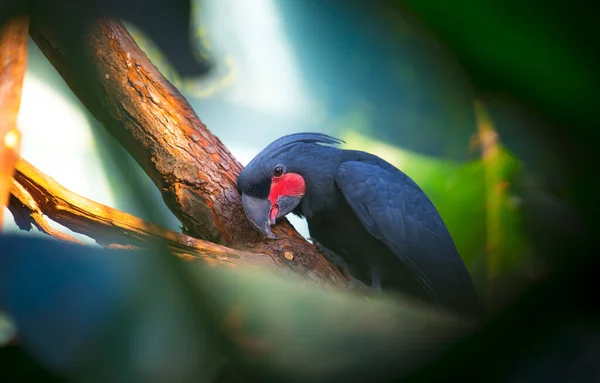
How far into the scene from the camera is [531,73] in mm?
171

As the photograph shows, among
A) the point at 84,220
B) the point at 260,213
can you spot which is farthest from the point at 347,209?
the point at 84,220

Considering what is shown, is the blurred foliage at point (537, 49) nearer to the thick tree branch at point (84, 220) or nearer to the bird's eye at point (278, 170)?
the thick tree branch at point (84, 220)

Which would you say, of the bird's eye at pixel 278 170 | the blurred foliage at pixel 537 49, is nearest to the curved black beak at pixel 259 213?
the bird's eye at pixel 278 170

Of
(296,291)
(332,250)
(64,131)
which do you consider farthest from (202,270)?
(332,250)

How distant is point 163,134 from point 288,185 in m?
0.58

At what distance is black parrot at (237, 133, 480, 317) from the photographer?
0.92m

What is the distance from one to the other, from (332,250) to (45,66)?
2.89ft

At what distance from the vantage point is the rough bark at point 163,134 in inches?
9.1

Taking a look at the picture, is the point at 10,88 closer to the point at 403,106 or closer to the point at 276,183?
the point at 403,106

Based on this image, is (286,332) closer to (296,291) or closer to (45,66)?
(296,291)

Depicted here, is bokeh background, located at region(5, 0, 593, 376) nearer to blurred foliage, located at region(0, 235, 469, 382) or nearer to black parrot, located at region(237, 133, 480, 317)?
blurred foliage, located at region(0, 235, 469, 382)

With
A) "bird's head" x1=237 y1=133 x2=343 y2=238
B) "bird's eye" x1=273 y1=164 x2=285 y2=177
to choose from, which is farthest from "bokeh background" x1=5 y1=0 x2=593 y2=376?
"bird's eye" x1=273 y1=164 x2=285 y2=177

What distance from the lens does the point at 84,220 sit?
0.40m

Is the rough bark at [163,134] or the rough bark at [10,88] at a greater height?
the rough bark at [163,134]
